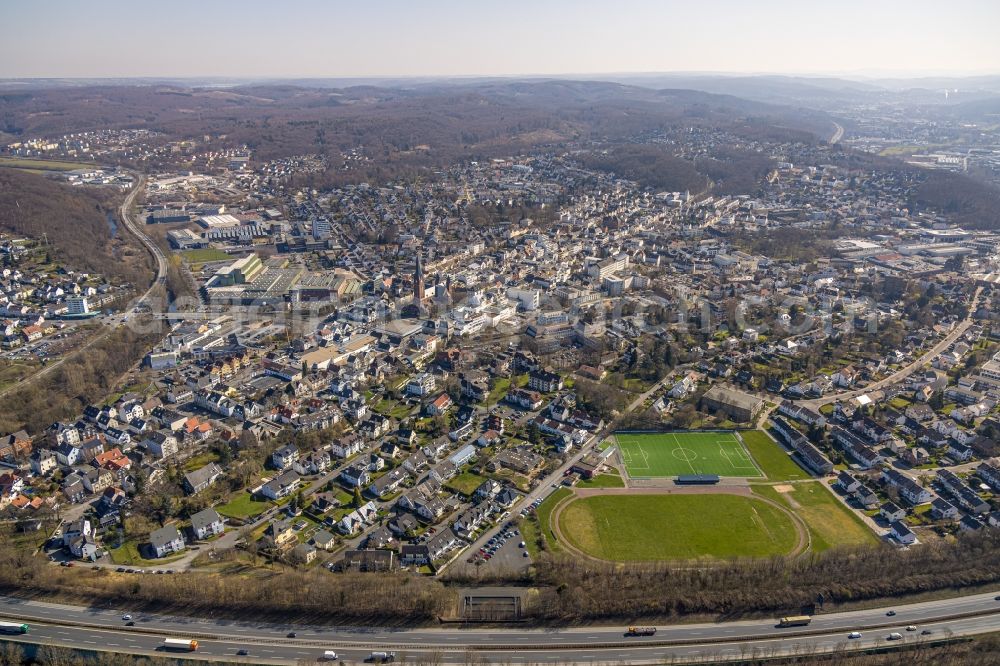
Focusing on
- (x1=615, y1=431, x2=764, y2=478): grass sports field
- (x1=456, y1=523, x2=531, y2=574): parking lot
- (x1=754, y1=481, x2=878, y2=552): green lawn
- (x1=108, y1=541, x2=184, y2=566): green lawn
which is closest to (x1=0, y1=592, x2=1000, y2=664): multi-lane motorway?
(x1=108, y1=541, x2=184, y2=566): green lawn

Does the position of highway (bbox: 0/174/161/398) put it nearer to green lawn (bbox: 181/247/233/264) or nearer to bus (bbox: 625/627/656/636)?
green lawn (bbox: 181/247/233/264)

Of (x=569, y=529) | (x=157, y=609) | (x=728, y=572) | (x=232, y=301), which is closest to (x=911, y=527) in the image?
(x=728, y=572)

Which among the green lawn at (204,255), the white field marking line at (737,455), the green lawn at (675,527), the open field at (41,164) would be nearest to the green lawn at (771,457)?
the white field marking line at (737,455)

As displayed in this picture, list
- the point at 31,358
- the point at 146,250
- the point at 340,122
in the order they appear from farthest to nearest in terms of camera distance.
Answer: the point at 340,122, the point at 146,250, the point at 31,358

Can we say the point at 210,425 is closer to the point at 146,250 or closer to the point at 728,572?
the point at 728,572

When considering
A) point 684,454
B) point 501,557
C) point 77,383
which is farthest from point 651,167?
point 501,557
